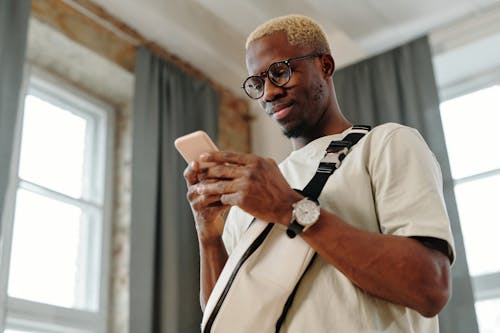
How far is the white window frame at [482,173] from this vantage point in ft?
10.5

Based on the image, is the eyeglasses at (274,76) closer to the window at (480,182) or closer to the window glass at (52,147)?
the window glass at (52,147)

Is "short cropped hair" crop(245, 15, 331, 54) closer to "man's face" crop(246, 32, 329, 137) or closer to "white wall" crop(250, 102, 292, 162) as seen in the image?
"man's face" crop(246, 32, 329, 137)

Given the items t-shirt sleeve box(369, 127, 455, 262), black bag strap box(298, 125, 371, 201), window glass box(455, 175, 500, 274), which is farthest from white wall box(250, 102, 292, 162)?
t-shirt sleeve box(369, 127, 455, 262)

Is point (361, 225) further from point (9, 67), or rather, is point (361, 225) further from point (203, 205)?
point (9, 67)

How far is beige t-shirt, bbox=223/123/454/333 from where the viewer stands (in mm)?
1088

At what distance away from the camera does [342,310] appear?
3.57 feet

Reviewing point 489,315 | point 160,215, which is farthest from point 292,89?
point 489,315

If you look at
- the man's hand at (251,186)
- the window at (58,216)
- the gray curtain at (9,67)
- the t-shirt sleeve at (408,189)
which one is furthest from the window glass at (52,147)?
the t-shirt sleeve at (408,189)

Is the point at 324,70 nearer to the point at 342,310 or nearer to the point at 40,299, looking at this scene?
the point at 342,310

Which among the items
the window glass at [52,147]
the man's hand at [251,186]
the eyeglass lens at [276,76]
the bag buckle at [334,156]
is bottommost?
the man's hand at [251,186]

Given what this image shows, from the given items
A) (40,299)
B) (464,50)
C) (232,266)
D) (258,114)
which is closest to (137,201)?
(40,299)

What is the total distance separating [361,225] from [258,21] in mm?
2705

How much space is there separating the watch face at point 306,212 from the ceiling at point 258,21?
2466mm

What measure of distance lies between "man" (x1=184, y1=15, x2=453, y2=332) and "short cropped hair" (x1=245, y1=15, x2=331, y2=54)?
166 mm
